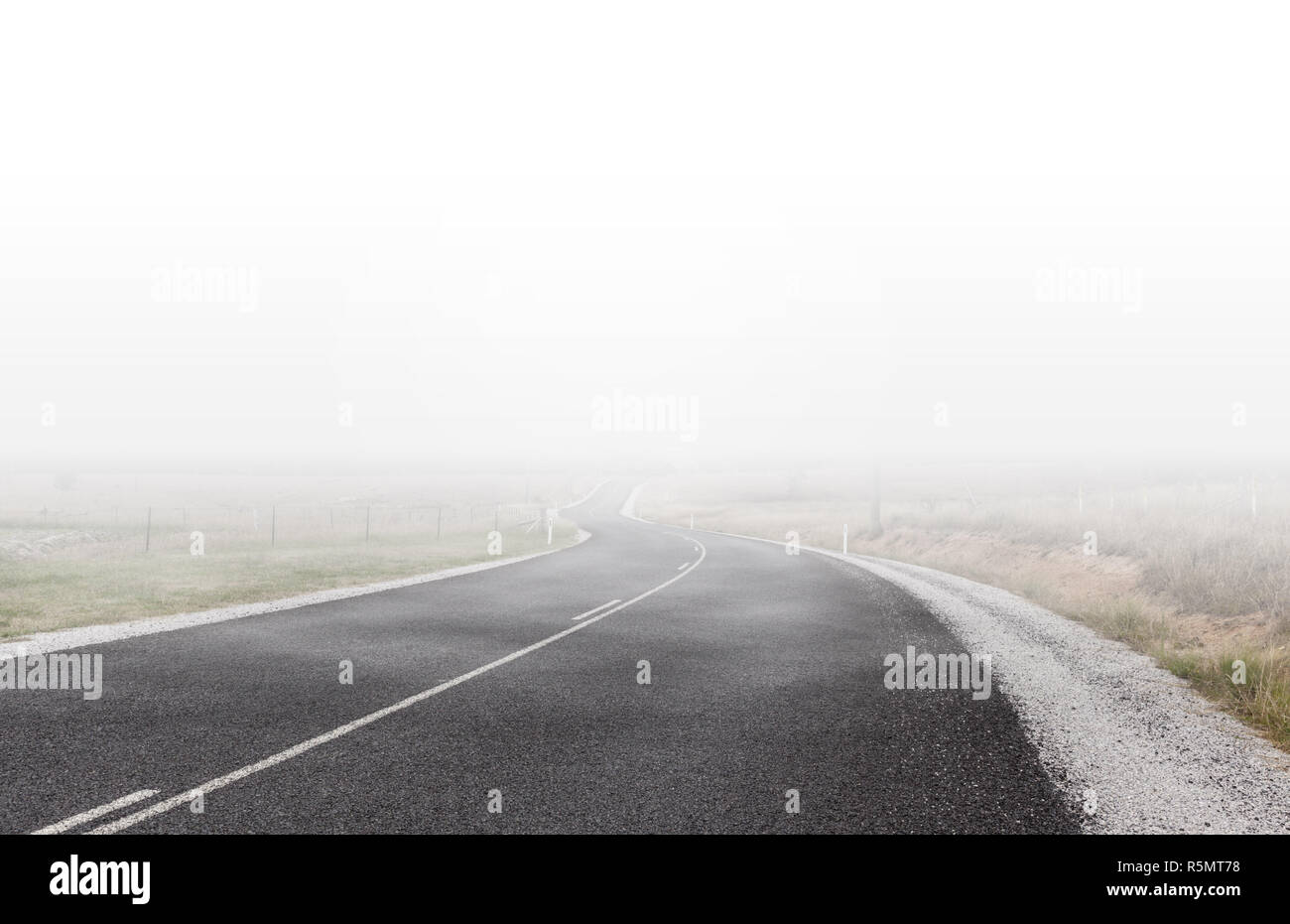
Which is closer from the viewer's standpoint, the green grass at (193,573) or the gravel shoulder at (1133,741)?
the gravel shoulder at (1133,741)

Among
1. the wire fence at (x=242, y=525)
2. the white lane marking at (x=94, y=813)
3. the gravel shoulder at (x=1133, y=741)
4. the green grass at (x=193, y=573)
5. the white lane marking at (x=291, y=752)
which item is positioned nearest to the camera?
the white lane marking at (x=94, y=813)

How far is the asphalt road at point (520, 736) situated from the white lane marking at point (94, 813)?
0.06 m

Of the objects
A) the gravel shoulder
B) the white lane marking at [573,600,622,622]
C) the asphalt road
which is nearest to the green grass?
the asphalt road

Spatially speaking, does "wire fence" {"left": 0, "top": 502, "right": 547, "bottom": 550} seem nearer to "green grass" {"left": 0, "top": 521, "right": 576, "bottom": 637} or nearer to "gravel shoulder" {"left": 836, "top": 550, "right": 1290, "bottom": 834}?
"green grass" {"left": 0, "top": 521, "right": 576, "bottom": 637}

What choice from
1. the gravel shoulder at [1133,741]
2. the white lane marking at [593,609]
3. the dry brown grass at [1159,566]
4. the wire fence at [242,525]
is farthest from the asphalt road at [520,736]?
the wire fence at [242,525]

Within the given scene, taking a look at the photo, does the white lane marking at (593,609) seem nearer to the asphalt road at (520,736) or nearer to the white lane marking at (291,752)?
the asphalt road at (520,736)

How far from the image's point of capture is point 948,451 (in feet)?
386

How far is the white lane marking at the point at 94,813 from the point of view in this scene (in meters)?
3.86

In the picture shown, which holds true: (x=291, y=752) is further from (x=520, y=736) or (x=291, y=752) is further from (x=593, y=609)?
(x=593, y=609)

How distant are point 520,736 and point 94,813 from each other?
9.12ft

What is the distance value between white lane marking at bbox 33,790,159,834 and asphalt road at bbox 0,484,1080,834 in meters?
0.06

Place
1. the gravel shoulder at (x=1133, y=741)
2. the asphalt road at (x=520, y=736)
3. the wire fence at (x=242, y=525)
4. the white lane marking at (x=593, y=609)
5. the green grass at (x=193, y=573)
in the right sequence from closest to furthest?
the asphalt road at (x=520, y=736) < the gravel shoulder at (x=1133, y=741) < the white lane marking at (x=593, y=609) < the green grass at (x=193, y=573) < the wire fence at (x=242, y=525)

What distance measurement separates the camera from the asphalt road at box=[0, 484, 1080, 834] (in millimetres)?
4168
